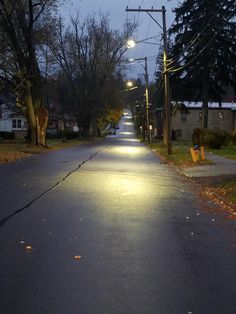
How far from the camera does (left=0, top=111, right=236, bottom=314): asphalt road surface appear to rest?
5.57 metres

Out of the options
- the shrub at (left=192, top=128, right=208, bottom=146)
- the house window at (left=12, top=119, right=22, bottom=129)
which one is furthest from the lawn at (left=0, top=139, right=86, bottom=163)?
the house window at (left=12, top=119, right=22, bottom=129)

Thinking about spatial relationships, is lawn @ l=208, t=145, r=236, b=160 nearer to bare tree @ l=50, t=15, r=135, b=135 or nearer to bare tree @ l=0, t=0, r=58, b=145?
bare tree @ l=0, t=0, r=58, b=145

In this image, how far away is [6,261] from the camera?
23.5 ft

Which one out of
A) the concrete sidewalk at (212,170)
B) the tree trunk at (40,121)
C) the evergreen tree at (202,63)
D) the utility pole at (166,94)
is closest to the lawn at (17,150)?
the tree trunk at (40,121)

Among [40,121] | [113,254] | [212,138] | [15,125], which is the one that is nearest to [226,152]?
[212,138]

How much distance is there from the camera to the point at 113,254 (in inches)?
299

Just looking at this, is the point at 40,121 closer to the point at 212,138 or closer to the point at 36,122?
the point at 36,122

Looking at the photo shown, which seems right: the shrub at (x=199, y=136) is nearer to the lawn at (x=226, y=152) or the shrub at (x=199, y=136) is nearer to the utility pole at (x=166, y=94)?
the lawn at (x=226, y=152)

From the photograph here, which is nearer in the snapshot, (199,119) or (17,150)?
(17,150)

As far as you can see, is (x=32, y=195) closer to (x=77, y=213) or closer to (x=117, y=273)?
(x=77, y=213)

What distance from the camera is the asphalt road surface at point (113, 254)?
5.57 meters

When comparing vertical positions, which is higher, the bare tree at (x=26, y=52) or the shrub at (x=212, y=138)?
the bare tree at (x=26, y=52)

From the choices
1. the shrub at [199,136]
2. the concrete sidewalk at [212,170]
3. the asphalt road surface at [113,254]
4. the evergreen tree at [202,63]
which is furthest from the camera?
the evergreen tree at [202,63]

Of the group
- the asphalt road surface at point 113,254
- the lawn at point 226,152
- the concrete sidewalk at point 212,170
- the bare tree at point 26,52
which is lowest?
the lawn at point 226,152
